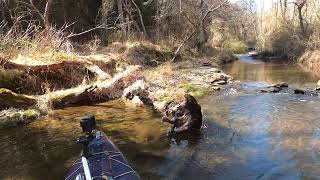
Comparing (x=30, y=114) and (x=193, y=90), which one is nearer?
(x=30, y=114)

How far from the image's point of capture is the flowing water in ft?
24.7

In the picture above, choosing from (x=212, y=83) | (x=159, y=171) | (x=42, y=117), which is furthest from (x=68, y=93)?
(x=212, y=83)

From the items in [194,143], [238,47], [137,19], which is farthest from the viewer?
[238,47]

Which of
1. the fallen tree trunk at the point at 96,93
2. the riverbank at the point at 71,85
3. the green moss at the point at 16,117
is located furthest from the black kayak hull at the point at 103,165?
the fallen tree trunk at the point at 96,93

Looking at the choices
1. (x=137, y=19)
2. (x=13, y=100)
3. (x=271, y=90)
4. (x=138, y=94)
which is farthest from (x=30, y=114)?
(x=137, y=19)

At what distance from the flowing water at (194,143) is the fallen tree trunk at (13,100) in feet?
2.75

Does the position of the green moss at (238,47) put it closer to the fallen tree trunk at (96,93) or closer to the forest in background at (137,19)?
the forest in background at (137,19)

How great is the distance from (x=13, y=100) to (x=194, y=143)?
5.80 meters

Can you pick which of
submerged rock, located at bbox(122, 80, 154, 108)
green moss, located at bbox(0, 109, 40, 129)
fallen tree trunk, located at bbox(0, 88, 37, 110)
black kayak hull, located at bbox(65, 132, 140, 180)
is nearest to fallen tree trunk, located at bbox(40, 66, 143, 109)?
fallen tree trunk, located at bbox(0, 88, 37, 110)

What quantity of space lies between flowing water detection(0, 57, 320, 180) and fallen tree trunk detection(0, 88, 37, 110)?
33.0 inches

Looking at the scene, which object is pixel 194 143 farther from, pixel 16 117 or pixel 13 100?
pixel 13 100

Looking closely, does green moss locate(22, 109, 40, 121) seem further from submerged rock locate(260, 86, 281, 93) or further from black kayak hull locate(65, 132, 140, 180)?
submerged rock locate(260, 86, 281, 93)

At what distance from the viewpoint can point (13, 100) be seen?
38.2 feet

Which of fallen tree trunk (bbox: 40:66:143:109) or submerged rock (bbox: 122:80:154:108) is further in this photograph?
submerged rock (bbox: 122:80:154:108)
